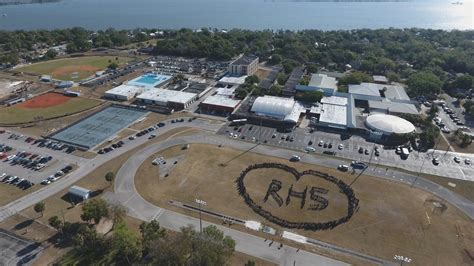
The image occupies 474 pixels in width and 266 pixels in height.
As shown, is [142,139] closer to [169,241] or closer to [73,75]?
[169,241]

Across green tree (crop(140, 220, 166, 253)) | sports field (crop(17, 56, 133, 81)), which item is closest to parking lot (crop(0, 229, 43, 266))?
green tree (crop(140, 220, 166, 253))

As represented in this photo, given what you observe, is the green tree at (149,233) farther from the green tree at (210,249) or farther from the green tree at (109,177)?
the green tree at (109,177)

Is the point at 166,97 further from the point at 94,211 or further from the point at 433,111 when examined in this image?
the point at 433,111

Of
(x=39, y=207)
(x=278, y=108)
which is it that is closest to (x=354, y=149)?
(x=278, y=108)

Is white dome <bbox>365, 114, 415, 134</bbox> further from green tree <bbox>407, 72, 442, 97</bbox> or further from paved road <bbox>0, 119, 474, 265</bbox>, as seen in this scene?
green tree <bbox>407, 72, 442, 97</bbox>

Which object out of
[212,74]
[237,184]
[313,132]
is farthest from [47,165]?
[212,74]

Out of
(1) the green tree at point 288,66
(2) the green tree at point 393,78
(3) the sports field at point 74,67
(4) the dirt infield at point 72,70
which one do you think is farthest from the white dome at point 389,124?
(4) the dirt infield at point 72,70
